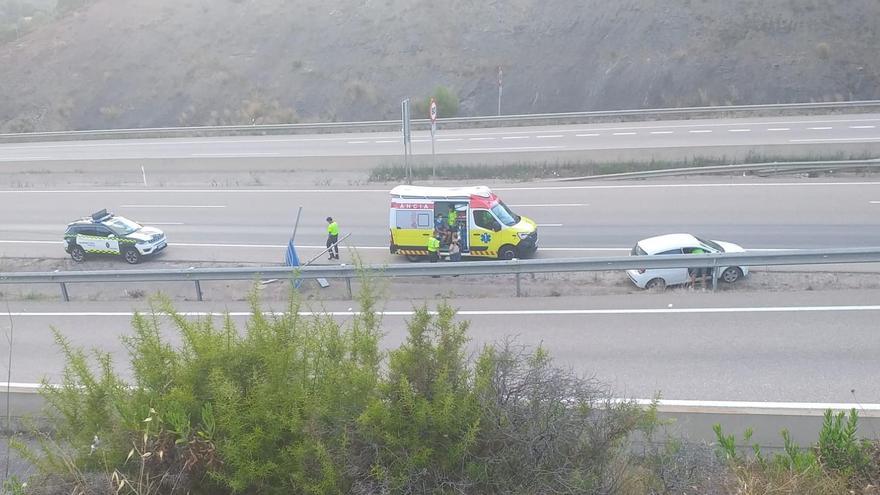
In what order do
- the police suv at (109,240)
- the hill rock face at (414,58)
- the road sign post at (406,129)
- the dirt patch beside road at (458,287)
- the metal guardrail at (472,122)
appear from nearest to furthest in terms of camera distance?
the dirt patch beside road at (458,287) < the police suv at (109,240) < the road sign post at (406,129) < the metal guardrail at (472,122) < the hill rock face at (414,58)

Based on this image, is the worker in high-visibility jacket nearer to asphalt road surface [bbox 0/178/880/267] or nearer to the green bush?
asphalt road surface [bbox 0/178/880/267]

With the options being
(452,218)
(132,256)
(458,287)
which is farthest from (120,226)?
(458,287)

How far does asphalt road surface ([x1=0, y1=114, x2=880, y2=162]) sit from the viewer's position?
27.5m

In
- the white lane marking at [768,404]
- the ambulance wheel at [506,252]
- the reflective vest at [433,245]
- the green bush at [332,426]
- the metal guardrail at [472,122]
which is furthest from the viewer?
the metal guardrail at [472,122]

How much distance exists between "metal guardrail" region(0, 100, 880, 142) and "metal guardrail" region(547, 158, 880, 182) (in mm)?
9109

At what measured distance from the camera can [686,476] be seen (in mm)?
5465

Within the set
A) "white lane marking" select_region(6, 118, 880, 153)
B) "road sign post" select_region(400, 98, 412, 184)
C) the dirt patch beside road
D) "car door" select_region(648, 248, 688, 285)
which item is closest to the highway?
the dirt patch beside road

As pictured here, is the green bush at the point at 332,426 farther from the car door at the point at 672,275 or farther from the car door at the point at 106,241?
the car door at the point at 106,241

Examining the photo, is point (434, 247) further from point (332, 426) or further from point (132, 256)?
point (332, 426)

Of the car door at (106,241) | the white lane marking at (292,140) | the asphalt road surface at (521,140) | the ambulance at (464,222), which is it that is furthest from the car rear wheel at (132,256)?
the white lane marking at (292,140)

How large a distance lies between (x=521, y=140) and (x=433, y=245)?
52.0ft

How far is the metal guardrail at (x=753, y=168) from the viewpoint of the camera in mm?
22797

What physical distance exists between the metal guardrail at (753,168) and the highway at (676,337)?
1188cm

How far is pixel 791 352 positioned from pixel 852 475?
198 inches
